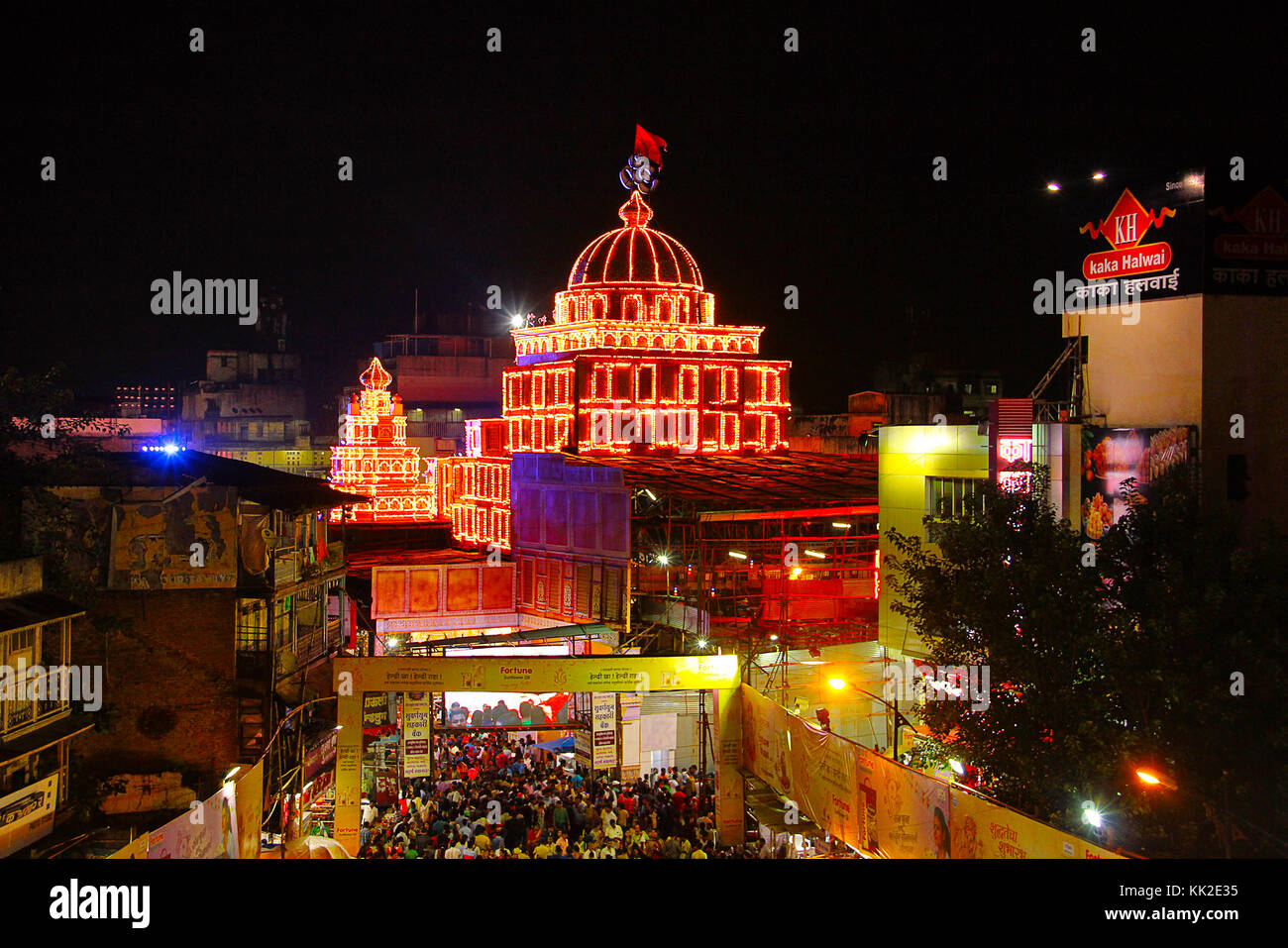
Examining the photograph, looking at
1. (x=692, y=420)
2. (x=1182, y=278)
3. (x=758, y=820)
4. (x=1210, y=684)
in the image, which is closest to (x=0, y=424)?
(x=758, y=820)

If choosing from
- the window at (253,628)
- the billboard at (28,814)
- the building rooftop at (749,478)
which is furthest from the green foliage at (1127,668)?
the window at (253,628)

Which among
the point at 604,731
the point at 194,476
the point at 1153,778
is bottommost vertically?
the point at 604,731

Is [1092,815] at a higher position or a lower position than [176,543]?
lower

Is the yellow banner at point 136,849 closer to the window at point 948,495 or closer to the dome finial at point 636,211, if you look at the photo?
the window at point 948,495

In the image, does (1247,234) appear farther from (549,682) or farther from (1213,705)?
(549,682)

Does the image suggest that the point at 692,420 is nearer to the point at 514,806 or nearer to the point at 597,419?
the point at 597,419

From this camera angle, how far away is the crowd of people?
17672 millimetres

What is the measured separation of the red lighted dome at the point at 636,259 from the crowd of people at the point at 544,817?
27.2m

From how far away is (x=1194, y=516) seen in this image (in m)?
16.6

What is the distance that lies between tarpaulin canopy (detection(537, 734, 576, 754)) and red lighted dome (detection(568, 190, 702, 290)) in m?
23.8

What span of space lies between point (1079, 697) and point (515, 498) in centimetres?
2440

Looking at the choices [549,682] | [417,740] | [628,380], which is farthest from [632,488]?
[628,380]

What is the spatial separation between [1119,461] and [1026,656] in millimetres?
8534

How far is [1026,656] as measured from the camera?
1571 centimetres
